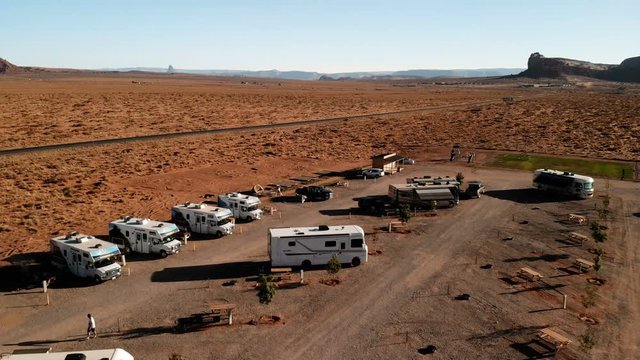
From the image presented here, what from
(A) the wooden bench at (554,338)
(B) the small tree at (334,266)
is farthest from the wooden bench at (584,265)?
(B) the small tree at (334,266)

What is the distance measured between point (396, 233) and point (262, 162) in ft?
126

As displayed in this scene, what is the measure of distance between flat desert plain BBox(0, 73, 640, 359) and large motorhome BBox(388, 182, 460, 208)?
1.92 m

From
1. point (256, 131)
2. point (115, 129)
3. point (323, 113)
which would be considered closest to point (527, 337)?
point (256, 131)

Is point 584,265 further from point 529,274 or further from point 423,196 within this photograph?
point 423,196

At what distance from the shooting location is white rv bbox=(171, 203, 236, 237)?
154ft

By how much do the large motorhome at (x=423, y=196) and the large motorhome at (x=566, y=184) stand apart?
15.3 m

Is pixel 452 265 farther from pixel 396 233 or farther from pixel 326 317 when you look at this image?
pixel 326 317

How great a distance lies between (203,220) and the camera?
47.2 m

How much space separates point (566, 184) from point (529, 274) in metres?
30.0

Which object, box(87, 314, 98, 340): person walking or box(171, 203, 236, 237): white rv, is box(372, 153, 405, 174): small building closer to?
box(171, 203, 236, 237): white rv

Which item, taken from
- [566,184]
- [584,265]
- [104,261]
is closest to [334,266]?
[104,261]

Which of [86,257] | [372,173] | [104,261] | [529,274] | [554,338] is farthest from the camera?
[372,173]

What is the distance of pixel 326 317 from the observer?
32031mm

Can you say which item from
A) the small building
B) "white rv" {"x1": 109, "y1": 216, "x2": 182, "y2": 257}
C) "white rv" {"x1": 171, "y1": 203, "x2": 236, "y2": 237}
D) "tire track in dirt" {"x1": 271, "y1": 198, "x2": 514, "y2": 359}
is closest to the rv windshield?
"white rv" {"x1": 109, "y1": 216, "x2": 182, "y2": 257}
